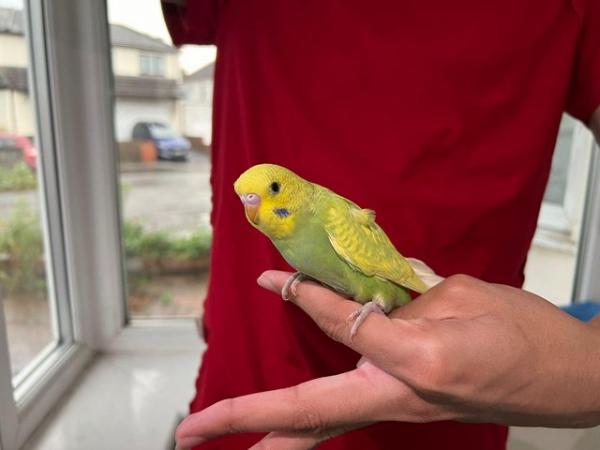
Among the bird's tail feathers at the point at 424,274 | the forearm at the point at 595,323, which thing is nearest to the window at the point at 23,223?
the bird's tail feathers at the point at 424,274

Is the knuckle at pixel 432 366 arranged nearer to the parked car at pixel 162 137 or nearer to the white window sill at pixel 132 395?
the white window sill at pixel 132 395

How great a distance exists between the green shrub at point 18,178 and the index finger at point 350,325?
40cm

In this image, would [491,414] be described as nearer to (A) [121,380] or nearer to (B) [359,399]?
(B) [359,399]

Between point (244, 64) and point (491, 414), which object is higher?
point (244, 64)

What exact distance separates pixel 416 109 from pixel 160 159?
1.71 ft

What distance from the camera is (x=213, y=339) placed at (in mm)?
538

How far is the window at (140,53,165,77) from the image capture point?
0.78 m

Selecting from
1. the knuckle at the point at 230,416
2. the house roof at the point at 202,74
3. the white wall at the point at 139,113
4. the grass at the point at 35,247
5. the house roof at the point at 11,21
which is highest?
the house roof at the point at 11,21

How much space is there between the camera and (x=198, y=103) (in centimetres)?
78

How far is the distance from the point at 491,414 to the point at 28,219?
641 mm

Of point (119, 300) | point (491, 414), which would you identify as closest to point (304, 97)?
point (491, 414)

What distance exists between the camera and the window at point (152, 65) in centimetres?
78

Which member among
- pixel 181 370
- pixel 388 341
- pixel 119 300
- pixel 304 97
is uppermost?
pixel 304 97

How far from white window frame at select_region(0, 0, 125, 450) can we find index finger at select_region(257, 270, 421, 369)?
1.39ft
